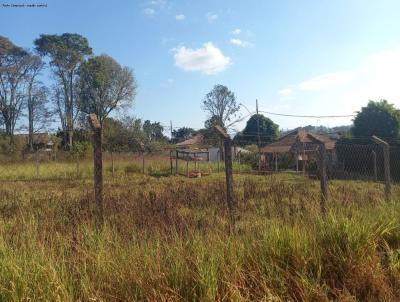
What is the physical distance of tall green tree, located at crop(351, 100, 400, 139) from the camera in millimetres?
26344

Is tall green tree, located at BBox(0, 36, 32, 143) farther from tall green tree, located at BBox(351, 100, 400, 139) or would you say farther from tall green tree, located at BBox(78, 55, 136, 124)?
tall green tree, located at BBox(351, 100, 400, 139)

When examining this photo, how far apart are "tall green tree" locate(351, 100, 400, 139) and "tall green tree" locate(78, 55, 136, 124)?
32466 mm

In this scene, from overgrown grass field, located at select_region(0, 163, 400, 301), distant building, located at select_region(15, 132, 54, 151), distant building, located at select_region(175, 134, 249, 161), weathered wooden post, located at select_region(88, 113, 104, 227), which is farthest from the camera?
distant building, located at select_region(15, 132, 54, 151)

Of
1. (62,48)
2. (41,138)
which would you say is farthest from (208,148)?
(41,138)

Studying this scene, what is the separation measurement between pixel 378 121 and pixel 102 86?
114ft

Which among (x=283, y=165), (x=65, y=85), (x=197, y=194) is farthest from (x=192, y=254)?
(x=65, y=85)

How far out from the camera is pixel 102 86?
51.9m

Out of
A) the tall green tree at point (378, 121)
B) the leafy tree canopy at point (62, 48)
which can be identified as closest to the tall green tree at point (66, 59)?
the leafy tree canopy at point (62, 48)

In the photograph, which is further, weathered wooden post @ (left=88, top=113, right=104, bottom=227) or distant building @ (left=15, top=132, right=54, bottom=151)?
distant building @ (left=15, top=132, right=54, bottom=151)

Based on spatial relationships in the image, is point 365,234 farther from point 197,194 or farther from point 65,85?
point 65,85

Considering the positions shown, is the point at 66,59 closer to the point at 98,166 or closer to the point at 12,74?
the point at 12,74

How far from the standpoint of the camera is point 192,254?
406cm

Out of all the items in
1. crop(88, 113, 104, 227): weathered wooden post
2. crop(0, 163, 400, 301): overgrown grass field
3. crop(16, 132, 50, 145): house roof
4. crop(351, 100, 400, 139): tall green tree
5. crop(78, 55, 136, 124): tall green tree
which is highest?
crop(78, 55, 136, 124): tall green tree

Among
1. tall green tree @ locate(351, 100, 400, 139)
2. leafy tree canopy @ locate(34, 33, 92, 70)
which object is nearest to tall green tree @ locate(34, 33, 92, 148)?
leafy tree canopy @ locate(34, 33, 92, 70)
